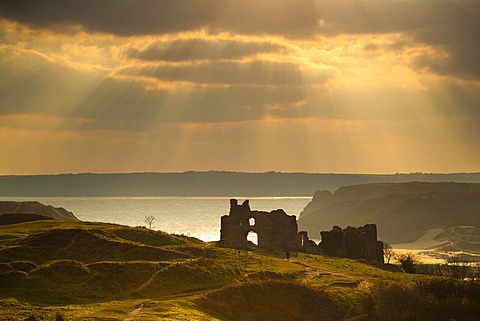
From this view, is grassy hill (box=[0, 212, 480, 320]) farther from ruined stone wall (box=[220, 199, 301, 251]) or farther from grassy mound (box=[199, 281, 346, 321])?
ruined stone wall (box=[220, 199, 301, 251])

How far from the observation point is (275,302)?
2618 inches

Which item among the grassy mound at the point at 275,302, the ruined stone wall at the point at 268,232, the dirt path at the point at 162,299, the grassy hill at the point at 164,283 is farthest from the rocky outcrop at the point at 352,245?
the dirt path at the point at 162,299

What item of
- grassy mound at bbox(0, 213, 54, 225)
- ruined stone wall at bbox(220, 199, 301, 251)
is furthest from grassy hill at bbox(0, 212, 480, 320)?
ruined stone wall at bbox(220, 199, 301, 251)

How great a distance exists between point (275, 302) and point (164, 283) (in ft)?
39.6

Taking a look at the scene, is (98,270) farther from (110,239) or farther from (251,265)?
(251,265)

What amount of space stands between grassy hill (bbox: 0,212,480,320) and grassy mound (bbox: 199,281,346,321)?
11 cm

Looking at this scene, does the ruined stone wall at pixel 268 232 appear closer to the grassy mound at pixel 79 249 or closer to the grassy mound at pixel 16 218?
the grassy mound at pixel 79 249

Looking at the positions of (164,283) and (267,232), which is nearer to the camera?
(164,283)

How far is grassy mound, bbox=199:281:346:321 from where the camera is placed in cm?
6278

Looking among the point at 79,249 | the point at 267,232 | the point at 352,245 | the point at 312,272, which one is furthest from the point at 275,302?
the point at 352,245

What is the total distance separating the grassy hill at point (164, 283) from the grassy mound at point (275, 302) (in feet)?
0.36

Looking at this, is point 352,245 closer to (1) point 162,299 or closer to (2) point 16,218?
(2) point 16,218

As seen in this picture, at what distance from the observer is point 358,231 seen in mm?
115312

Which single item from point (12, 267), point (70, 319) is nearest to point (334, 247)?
point (12, 267)
